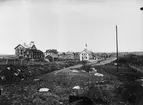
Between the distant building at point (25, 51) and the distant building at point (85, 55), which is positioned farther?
the distant building at point (85, 55)

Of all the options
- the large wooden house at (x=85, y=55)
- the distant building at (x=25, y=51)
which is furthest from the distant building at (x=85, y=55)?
the distant building at (x=25, y=51)

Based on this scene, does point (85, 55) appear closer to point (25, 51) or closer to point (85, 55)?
point (85, 55)

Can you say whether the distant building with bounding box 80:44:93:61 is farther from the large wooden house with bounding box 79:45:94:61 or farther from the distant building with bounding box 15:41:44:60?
the distant building with bounding box 15:41:44:60

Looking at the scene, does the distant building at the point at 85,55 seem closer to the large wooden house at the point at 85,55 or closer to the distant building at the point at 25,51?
the large wooden house at the point at 85,55

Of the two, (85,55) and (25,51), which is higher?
(25,51)

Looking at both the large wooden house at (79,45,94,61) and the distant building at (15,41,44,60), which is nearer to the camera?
the distant building at (15,41,44,60)

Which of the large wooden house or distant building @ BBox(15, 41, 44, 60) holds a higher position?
distant building @ BBox(15, 41, 44, 60)

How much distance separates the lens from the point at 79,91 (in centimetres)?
1636

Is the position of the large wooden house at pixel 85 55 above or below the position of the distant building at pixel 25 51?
below

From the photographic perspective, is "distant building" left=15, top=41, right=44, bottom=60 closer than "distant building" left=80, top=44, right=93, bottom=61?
Yes

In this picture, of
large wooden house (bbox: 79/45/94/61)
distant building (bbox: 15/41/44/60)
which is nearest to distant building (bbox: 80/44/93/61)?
large wooden house (bbox: 79/45/94/61)

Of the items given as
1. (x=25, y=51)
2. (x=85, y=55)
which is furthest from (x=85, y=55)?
(x=25, y=51)

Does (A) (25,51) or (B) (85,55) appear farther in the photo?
(B) (85,55)

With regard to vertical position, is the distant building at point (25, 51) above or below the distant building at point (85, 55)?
above
